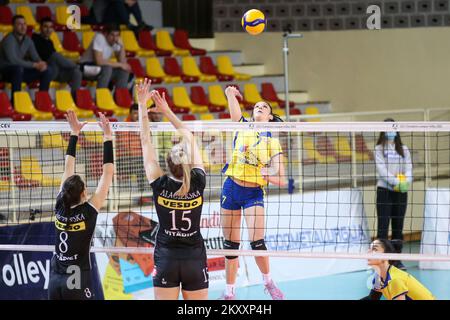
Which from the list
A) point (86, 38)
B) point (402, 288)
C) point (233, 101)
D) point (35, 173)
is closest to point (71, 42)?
point (86, 38)

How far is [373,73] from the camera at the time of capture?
1802 centimetres

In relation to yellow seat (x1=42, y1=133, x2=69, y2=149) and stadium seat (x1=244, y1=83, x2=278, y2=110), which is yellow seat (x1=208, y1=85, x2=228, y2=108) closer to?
stadium seat (x1=244, y1=83, x2=278, y2=110)

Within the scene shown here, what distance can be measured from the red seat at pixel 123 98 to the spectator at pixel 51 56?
2.19ft

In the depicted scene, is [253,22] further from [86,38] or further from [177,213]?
[86,38]

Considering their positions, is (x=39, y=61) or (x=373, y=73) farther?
(x=373, y=73)

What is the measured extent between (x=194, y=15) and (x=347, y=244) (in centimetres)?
748

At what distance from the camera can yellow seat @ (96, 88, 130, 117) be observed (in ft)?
51.1

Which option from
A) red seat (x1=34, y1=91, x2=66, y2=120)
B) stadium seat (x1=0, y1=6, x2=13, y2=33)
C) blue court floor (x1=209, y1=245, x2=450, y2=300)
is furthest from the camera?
stadium seat (x1=0, y1=6, x2=13, y2=33)

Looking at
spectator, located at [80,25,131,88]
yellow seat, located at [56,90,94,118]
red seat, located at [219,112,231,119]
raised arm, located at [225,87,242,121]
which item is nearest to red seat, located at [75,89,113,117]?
yellow seat, located at [56,90,94,118]

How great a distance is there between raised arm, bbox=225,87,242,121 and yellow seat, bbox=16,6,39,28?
7590mm

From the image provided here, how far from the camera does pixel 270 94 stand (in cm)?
1795

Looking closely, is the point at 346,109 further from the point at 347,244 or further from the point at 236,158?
the point at 236,158
